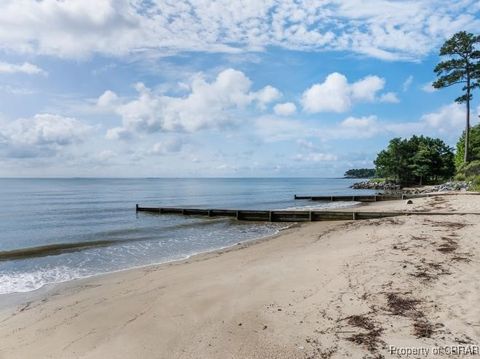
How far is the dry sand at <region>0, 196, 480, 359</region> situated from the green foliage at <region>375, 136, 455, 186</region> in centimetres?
6480

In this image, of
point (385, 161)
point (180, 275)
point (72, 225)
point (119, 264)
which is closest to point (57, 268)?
point (119, 264)

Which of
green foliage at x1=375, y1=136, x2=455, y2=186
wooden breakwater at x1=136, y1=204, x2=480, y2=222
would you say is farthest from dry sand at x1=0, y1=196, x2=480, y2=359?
green foliage at x1=375, y1=136, x2=455, y2=186

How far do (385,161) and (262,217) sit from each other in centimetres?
5511

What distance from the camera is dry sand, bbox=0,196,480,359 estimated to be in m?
5.68

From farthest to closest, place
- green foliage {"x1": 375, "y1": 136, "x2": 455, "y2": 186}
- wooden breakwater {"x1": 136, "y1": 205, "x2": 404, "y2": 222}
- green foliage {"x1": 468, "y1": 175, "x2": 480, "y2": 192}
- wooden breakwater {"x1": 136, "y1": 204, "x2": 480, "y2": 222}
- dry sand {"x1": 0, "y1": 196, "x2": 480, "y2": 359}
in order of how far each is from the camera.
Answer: green foliage {"x1": 375, "y1": 136, "x2": 455, "y2": 186}, green foliage {"x1": 468, "y1": 175, "x2": 480, "y2": 192}, wooden breakwater {"x1": 136, "y1": 205, "x2": 404, "y2": 222}, wooden breakwater {"x1": 136, "y1": 204, "x2": 480, "y2": 222}, dry sand {"x1": 0, "y1": 196, "x2": 480, "y2": 359}

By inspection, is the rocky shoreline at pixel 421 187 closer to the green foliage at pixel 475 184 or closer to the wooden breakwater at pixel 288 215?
the green foliage at pixel 475 184

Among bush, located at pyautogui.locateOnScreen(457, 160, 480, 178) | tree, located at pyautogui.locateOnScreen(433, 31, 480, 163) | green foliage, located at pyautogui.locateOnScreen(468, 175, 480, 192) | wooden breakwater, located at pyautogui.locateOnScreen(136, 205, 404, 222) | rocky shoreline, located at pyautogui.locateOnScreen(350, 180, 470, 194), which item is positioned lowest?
wooden breakwater, located at pyautogui.locateOnScreen(136, 205, 404, 222)

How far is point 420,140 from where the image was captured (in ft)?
258

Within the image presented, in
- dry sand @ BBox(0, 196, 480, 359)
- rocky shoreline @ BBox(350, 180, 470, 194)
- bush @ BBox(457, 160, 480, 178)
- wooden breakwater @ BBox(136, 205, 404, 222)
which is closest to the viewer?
dry sand @ BBox(0, 196, 480, 359)

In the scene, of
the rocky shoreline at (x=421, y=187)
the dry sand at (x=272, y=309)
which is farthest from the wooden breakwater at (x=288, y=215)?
the rocky shoreline at (x=421, y=187)

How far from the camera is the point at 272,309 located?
7.23 metres

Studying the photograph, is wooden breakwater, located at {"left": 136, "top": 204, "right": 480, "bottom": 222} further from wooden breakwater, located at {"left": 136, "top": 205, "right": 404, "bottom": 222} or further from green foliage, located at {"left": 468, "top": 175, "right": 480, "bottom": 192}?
green foliage, located at {"left": 468, "top": 175, "right": 480, "bottom": 192}

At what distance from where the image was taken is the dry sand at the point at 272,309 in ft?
18.6

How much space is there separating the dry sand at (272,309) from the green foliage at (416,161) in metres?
64.8
